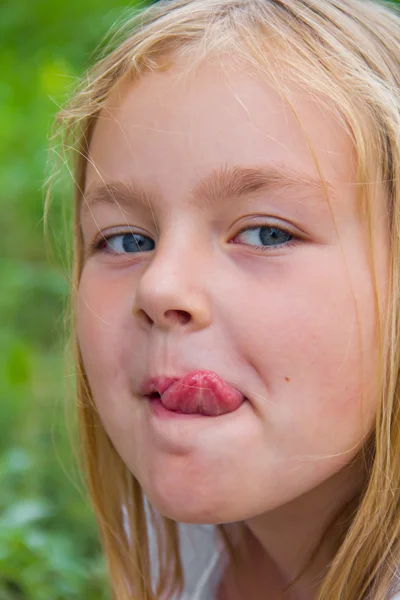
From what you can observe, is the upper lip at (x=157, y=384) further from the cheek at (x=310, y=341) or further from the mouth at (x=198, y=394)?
the cheek at (x=310, y=341)

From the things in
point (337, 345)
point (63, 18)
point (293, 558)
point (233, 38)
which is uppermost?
point (63, 18)

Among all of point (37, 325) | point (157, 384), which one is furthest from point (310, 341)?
point (37, 325)

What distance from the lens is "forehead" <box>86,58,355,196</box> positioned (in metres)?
1.23

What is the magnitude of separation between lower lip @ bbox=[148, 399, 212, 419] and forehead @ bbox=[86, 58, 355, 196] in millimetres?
328

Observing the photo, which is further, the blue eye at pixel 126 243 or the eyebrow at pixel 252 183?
the blue eye at pixel 126 243

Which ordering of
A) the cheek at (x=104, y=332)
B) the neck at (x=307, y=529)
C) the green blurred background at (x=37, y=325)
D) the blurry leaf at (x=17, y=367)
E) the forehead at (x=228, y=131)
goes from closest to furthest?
the forehead at (x=228, y=131), the cheek at (x=104, y=332), the neck at (x=307, y=529), the green blurred background at (x=37, y=325), the blurry leaf at (x=17, y=367)

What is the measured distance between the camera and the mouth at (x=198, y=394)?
4.10 ft

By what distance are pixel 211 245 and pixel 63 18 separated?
Answer: 108 inches

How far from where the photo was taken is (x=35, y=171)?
10.7ft

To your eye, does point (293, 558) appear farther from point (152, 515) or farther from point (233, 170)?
point (233, 170)

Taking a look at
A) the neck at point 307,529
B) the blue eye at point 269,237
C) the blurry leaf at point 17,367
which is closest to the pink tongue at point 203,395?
the blue eye at point 269,237

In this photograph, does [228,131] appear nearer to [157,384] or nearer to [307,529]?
[157,384]

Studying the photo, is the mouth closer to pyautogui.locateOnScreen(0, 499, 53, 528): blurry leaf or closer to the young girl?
the young girl

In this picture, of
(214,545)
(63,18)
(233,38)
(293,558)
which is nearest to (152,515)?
(214,545)
